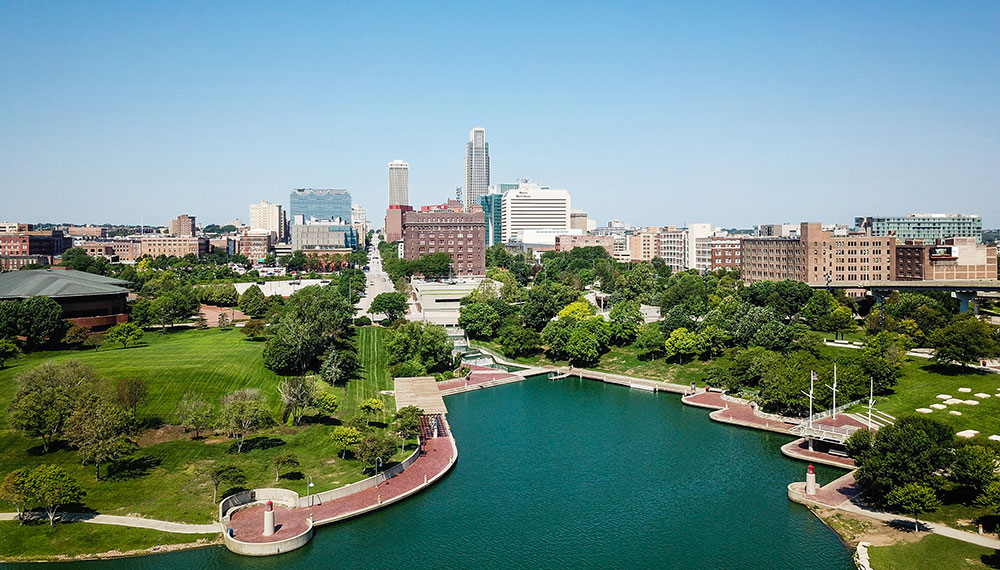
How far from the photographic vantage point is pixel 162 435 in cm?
3872

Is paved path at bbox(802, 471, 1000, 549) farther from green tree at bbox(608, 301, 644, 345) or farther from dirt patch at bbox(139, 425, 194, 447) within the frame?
green tree at bbox(608, 301, 644, 345)

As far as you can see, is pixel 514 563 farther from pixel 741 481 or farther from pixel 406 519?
pixel 741 481

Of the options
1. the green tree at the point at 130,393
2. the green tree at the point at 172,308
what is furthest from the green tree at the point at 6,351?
the green tree at the point at 172,308

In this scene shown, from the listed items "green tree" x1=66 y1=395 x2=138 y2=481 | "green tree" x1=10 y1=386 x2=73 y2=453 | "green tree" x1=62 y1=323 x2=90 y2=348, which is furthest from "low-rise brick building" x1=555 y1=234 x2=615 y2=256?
"green tree" x1=66 y1=395 x2=138 y2=481

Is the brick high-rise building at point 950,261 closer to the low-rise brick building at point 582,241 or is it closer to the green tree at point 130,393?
the green tree at point 130,393

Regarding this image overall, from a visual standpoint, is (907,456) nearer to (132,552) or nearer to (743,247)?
(132,552)

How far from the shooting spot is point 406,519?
32062 millimetres

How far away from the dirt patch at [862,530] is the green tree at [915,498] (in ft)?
3.16

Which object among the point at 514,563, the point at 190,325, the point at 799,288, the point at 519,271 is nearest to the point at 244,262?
the point at 519,271

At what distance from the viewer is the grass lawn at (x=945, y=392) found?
133 ft

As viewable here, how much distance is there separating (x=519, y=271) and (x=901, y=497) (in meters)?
98.3

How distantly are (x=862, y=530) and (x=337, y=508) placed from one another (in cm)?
2233

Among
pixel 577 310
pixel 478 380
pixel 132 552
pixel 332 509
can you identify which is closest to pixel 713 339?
pixel 577 310

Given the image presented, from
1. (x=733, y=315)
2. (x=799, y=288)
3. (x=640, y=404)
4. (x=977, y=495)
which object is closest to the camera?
(x=977, y=495)
